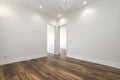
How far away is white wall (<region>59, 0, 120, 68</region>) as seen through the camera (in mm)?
3199

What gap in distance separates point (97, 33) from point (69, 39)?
1.93 meters

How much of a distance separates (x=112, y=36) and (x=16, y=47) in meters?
4.76

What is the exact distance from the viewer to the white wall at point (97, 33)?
3.20 metres

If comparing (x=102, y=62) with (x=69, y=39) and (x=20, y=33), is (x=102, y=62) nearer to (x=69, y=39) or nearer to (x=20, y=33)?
(x=69, y=39)

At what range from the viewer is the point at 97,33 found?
376 cm

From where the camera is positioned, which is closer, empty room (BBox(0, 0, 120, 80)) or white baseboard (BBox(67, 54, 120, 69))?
empty room (BBox(0, 0, 120, 80))

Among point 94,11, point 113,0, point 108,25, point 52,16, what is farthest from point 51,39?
point 113,0

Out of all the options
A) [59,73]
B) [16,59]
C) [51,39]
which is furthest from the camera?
[51,39]

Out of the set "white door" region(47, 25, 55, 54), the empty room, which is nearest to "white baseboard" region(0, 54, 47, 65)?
the empty room

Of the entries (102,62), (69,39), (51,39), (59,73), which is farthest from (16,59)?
(102,62)

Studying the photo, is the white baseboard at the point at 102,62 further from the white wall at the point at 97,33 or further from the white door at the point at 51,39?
the white door at the point at 51,39

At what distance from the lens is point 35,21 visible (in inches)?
188

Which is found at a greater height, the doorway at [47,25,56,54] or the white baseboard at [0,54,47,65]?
the doorway at [47,25,56,54]

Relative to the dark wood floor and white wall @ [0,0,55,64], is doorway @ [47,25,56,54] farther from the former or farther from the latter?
the dark wood floor
